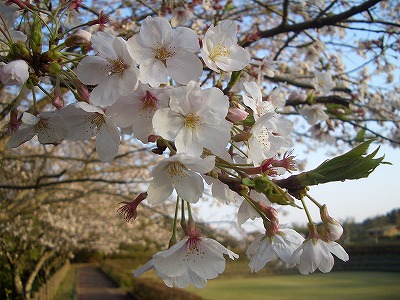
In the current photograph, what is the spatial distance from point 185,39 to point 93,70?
210mm

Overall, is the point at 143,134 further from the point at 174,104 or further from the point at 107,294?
the point at 107,294

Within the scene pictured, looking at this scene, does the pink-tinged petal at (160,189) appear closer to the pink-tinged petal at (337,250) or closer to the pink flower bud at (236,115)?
the pink flower bud at (236,115)

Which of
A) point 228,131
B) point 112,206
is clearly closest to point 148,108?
point 228,131

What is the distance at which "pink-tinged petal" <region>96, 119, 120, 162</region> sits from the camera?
2.87 feet

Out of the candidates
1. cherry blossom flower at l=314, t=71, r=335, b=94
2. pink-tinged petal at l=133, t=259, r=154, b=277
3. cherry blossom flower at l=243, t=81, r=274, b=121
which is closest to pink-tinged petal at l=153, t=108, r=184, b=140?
cherry blossom flower at l=243, t=81, r=274, b=121

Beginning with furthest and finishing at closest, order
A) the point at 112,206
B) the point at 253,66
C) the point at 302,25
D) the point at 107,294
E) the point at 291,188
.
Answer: the point at 107,294 → the point at 112,206 → the point at 302,25 → the point at 253,66 → the point at 291,188

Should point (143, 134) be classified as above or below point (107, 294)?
above

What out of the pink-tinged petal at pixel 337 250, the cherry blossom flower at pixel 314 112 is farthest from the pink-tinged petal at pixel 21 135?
the cherry blossom flower at pixel 314 112

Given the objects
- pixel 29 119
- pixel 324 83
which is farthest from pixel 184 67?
pixel 324 83

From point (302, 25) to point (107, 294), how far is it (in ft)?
46.6

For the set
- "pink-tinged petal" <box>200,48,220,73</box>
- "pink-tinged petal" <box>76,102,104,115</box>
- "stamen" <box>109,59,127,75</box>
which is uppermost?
"pink-tinged petal" <box>200,48,220,73</box>

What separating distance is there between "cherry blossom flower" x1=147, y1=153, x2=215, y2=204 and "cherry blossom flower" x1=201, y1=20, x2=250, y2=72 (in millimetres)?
258

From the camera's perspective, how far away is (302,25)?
115 inches

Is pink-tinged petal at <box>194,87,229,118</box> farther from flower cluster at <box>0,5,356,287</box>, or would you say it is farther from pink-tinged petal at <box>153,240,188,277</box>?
Result: pink-tinged petal at <box>153,240,188,277</box>
